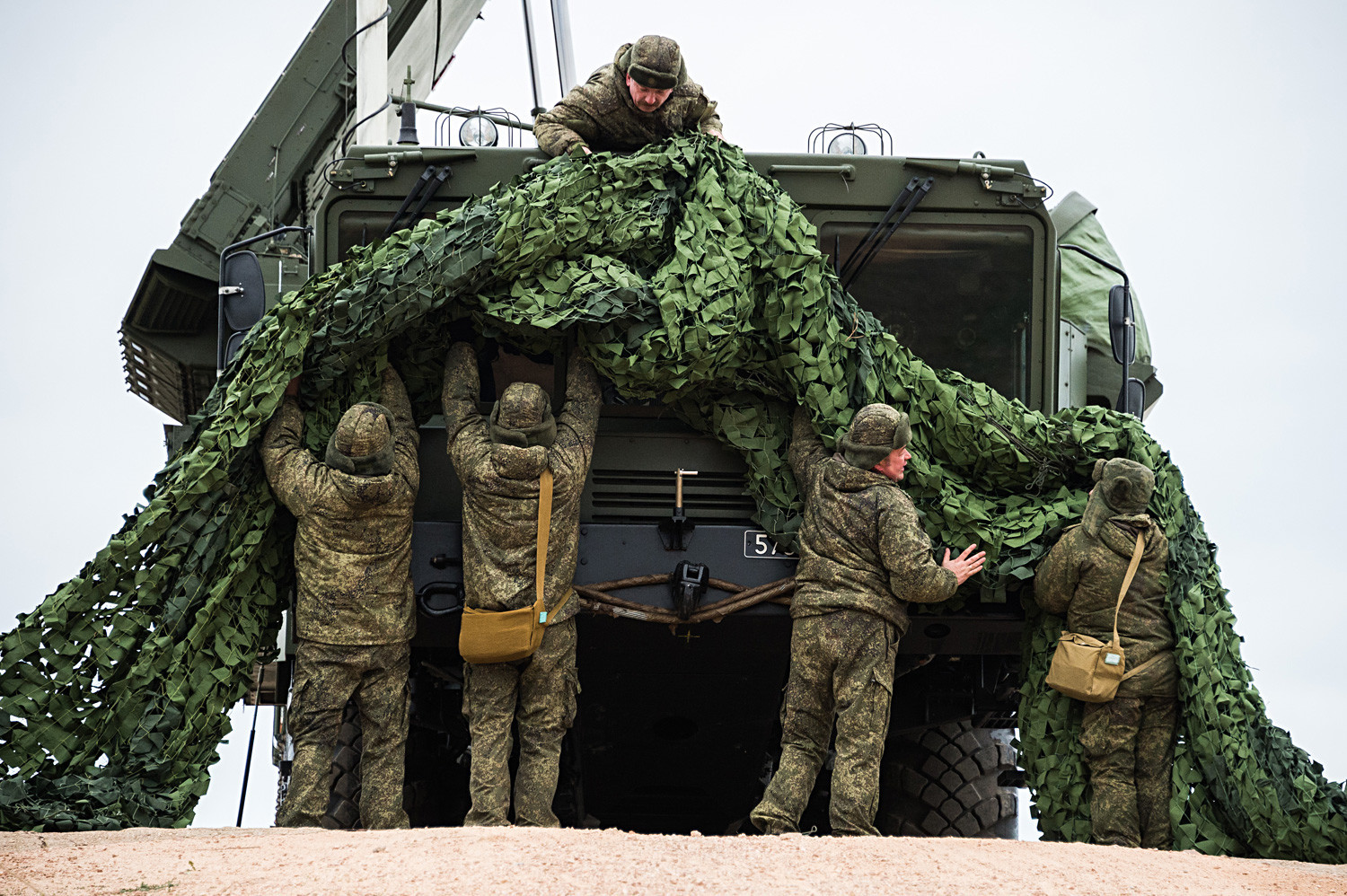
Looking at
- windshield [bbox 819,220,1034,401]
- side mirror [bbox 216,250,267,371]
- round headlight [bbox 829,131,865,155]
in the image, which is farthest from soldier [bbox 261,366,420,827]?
round headlight [bbox 829,131,865,155]

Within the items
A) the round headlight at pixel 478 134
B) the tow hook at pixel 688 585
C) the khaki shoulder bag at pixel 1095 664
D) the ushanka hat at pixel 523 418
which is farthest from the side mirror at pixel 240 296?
the khaki shoulder bag at pixel 1095 664

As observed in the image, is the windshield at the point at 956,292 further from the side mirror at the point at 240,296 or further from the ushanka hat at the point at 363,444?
the side mirror at the point at 240,296

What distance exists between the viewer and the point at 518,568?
6430mm

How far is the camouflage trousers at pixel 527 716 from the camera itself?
21.0ft

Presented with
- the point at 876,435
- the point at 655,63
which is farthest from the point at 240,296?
the point at 876,435

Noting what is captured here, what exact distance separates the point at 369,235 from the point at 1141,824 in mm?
4041

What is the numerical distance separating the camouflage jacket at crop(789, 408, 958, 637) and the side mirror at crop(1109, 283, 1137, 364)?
1.53 metres

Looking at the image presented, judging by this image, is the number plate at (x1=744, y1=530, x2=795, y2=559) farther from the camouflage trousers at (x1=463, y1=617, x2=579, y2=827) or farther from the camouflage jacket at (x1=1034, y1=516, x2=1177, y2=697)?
the camouflage jacket at (x1=1034, y1=516, x2=1177, y2=697)

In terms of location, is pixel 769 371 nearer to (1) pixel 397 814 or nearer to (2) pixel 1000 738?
(1) pixel 397 814

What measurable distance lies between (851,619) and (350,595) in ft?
6.41

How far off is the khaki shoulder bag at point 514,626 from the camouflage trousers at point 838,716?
1030mm

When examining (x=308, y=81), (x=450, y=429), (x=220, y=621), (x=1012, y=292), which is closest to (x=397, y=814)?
(x=220, y=621)

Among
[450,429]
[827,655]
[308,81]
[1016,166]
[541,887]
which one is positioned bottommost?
[541,887]

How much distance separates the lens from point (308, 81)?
10008 mm
